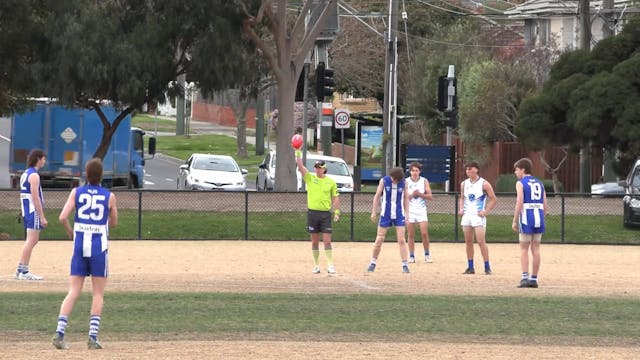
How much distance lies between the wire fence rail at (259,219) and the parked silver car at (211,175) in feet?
30.1

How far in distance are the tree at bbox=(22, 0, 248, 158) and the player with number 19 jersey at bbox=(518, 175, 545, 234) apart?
67.7 ft

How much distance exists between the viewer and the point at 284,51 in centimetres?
3984

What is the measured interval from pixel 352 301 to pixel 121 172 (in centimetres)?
2765

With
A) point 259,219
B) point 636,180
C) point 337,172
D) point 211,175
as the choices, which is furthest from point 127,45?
point 636,180

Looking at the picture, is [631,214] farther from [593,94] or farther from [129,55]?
[129,55]

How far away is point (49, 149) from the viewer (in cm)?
4275

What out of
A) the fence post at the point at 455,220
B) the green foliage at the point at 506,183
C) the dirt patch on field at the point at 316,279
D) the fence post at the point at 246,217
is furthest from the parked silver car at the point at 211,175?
the dirt patch on field at the point at 316,279

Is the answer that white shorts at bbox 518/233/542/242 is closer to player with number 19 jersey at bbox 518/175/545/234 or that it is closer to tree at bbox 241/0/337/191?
player with number 19 jersey at bbox 518/175/545/234

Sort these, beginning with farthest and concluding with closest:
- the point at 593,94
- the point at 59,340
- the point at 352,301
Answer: the point at 593,94 → the point at 352,301 → the point at 59,340

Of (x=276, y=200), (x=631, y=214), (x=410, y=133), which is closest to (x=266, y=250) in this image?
(x=276, y=200)

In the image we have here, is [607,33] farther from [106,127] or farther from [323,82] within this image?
[106,127]

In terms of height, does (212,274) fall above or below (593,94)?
below

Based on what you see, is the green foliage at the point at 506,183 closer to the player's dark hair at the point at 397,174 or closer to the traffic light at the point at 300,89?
the traffic light at the point at 300,89

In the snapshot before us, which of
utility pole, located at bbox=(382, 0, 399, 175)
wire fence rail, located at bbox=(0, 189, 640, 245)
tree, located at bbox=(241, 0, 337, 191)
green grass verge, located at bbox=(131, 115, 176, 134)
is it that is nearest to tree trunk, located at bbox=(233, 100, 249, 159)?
green grass verge, located at bbox=(131, 115, 176, 134)
